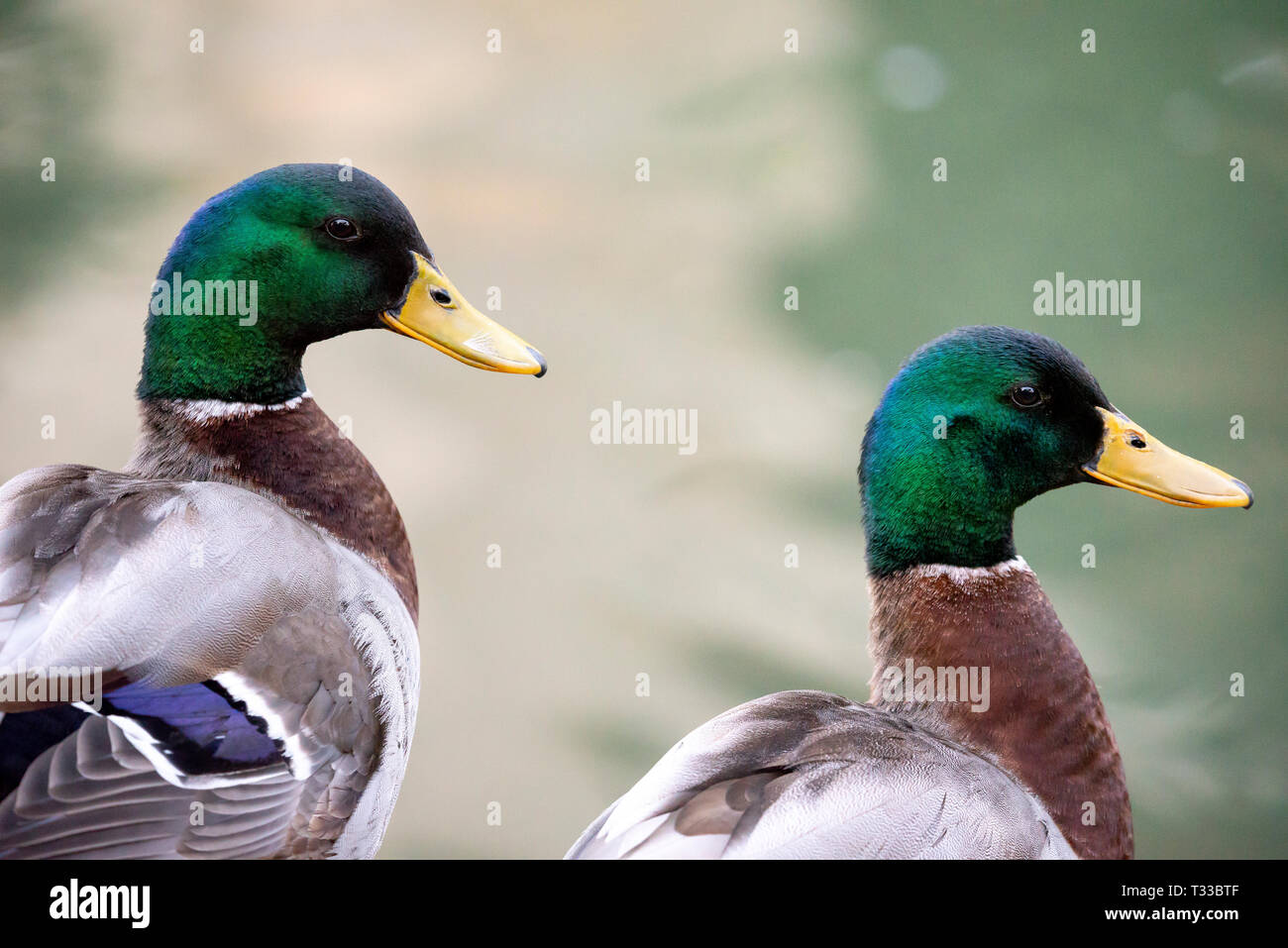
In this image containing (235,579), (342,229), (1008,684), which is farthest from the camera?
(342,229)

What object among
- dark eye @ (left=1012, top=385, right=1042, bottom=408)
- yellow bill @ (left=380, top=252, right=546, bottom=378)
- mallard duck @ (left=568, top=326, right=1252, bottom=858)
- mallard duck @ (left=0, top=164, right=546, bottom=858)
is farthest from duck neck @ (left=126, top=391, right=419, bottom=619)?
dark eye @ (left=1012, top=385, right=1042, bottom=408)

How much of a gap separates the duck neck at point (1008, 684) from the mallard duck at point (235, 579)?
0.63 meters

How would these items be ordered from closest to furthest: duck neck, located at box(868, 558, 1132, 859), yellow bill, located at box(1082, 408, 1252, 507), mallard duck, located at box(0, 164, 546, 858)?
1. mallard duck, located at box(0, 164, 546, 858)
2. duck neck, located at box(868, 558, 1132, 859)
3. yellow bill, located at box(1082, 408, 1252, 507)

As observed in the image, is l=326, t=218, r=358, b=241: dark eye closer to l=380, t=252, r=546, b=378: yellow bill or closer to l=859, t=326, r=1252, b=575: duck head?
l=380, t=252, r=546, b=378: yellow bill

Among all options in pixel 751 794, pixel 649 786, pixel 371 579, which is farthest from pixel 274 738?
pixel 751 794

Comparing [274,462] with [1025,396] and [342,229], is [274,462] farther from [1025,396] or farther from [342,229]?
[1025,396]

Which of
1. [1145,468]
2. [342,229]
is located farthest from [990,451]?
[342,229]

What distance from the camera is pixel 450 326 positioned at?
190 cm

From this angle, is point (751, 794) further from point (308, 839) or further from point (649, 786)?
point (308, 839)

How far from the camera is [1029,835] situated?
1.53 meters

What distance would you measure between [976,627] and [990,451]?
238 millimetres

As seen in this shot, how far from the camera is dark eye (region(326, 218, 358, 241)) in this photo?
6.03 feet

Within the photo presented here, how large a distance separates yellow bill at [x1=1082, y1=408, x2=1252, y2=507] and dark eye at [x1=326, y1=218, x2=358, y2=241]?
107cm
